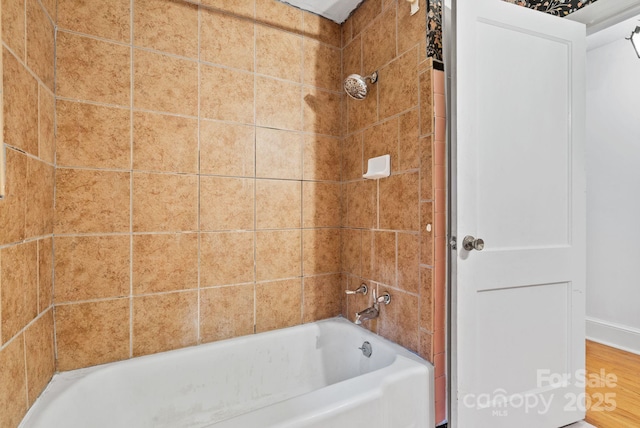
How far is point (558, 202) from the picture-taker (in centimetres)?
143

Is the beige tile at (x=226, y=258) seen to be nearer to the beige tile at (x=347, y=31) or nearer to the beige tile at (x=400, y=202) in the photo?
the beige tile at (x=400, y=202)

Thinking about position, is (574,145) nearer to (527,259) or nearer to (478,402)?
(527,259)

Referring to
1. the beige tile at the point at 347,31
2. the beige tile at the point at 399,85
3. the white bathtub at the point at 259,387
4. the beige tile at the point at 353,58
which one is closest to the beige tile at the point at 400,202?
the beige tile at the point at 399,85

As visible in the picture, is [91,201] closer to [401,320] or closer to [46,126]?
[46,126]

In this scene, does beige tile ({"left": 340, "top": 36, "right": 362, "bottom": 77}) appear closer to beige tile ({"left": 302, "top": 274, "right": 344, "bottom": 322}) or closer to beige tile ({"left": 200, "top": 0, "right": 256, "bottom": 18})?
beige tile ({"left": 200, "top": 0, "right": 256, "bottom": 18})

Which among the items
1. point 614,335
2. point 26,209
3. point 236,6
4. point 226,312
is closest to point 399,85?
point 236,6

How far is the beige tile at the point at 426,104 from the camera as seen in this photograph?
Answer: 52.9 inches

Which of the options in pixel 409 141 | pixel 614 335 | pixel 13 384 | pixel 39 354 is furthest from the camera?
pixel 614 335

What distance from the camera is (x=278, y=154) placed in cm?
176

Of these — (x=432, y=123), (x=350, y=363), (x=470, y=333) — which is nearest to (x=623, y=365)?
(x=470, y=333)

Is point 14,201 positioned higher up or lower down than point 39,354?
higher up

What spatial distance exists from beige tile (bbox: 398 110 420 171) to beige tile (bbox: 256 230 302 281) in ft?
2.42

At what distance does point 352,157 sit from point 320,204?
349 millimetres

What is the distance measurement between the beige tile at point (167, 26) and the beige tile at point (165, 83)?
5 cm
